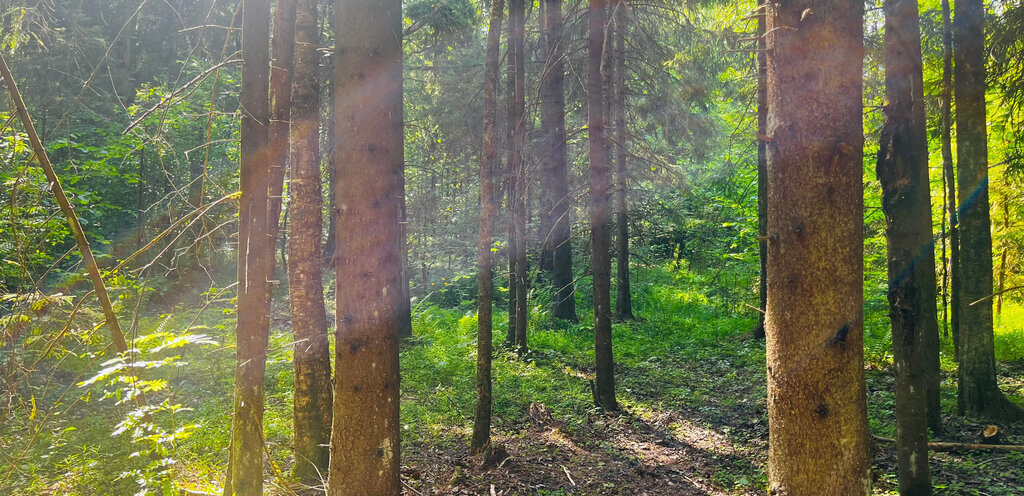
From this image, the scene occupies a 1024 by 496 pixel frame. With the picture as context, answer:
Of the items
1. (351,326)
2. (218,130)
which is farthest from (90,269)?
(218,130)

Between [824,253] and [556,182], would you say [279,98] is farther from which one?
[556,182]

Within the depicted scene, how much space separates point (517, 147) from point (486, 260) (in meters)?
4.94

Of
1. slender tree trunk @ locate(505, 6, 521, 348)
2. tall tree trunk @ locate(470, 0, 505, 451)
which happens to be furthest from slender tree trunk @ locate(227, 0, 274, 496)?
slender tree trunk @ locate(505, 6, 521, 348)

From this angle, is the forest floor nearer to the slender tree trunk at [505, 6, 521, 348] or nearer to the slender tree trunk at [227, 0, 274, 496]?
the slender tree trunk at [227, 0, 274, 496]

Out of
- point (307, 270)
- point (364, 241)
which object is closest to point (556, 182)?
point (307, 270)

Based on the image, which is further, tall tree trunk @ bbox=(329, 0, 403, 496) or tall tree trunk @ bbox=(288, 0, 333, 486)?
tall tree trunk @ bbox=(288, 0, 333, 486)

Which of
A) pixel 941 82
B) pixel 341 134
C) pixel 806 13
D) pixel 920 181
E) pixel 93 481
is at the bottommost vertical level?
pixel 93 481

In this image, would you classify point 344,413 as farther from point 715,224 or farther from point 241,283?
point 715,224

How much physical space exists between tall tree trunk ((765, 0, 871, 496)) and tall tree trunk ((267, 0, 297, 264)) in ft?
10.0

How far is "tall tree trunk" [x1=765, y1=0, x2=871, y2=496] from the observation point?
266cm

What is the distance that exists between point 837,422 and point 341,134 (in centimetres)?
296

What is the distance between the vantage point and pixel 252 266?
3424 mm

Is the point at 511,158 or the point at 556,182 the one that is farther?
the point at 556,182

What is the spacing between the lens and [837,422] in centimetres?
266
